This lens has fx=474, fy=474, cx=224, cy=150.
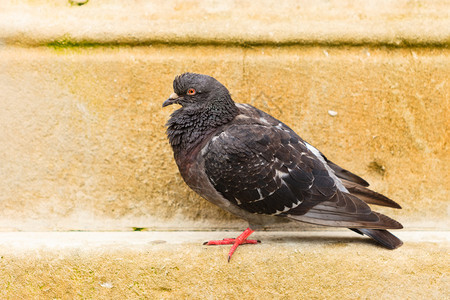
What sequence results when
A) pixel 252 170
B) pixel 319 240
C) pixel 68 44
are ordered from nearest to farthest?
pixel 252 170
pixel 319 240
pixel 68 44

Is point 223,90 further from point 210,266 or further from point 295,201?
point 210,266

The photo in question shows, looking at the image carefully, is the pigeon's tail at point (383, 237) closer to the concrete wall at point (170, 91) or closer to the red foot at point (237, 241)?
the concrete wall at point (170, 91)

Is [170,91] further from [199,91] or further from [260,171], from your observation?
[260,171]

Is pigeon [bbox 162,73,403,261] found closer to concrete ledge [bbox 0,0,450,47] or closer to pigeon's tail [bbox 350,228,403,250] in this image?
pigeon's tail [bbox 350,228,403,250]

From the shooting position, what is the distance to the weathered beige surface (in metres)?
4.15

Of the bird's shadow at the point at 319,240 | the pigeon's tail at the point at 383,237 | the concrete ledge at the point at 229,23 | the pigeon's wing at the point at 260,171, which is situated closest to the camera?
the pigeon's wing at the point at 260,171

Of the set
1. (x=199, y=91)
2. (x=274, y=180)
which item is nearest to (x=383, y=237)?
(x=274, y=180)

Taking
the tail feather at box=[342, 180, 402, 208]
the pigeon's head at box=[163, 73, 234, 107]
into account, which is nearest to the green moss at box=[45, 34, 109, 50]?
the pigeon's head at box=[163, 73, 234, 107]

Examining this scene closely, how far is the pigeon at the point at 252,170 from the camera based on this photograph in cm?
337

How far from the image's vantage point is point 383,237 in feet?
11.8

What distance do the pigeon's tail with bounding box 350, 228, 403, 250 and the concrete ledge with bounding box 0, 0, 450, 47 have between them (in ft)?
5.36

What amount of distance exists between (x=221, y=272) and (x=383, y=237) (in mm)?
1256

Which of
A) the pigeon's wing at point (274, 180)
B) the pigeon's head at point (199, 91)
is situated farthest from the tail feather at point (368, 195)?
the pigeon's head at point (199, 91)

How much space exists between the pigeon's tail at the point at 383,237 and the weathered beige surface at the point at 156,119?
2.29 feet
